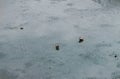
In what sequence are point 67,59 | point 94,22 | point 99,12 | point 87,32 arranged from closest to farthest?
point 67,59 < point 87,32 < point 94,22 < point 99,12

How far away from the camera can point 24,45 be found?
4.13 m

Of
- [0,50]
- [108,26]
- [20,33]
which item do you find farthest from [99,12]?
[0,50]

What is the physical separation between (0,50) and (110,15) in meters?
2.11

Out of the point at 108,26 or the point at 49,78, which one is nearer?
the point at 49,78

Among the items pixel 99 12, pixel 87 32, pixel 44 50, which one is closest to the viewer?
pixel 44 50

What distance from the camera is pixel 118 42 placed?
157 inches

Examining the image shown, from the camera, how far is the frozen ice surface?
342cm

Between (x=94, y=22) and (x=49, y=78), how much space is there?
1874 millimetres

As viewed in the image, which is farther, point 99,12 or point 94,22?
point 99,12

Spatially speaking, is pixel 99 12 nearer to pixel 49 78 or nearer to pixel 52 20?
pixel 52 20

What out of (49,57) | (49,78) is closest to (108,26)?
(49,57)

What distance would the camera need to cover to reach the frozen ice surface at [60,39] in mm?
3420

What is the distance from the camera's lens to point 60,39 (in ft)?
14.0

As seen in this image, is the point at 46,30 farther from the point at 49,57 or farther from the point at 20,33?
the point at 49,57
